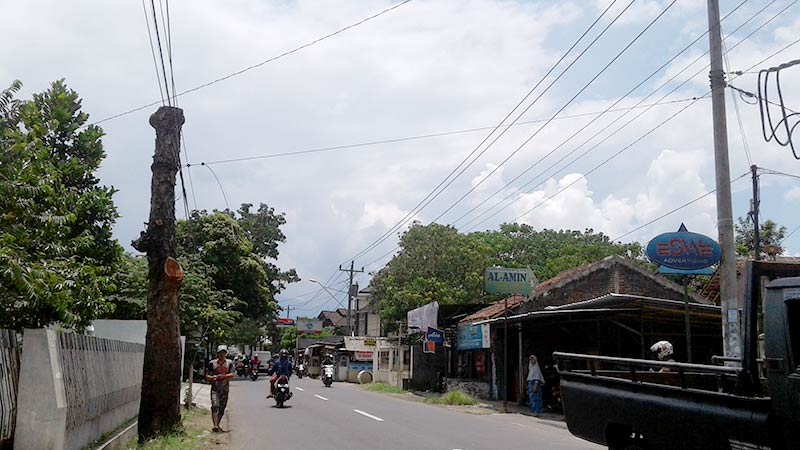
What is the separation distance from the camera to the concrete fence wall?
7.94 meters

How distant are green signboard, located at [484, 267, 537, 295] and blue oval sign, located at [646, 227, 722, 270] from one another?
12.2 metres

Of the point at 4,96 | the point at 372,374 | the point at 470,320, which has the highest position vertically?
the point at 4,96

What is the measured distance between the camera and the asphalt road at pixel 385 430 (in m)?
13.4

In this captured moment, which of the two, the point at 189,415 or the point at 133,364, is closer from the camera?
the point at 133,364

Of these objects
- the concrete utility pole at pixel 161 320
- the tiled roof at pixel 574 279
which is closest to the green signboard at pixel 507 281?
the tiled roof at pixel 574 279

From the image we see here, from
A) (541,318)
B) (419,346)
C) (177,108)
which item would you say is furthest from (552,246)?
(177,108)

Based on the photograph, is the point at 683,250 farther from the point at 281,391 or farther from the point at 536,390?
the point at 281,391

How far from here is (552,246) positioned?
55906mm

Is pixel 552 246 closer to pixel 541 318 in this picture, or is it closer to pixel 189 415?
pixel 541 318

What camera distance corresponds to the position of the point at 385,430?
1585 centimetres

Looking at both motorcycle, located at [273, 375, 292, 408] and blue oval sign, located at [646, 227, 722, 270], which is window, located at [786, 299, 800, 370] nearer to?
blue oval sign, located at [646, 227, 722, 270]

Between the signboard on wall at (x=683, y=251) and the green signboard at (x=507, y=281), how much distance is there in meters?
12.2

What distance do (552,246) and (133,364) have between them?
4347cm

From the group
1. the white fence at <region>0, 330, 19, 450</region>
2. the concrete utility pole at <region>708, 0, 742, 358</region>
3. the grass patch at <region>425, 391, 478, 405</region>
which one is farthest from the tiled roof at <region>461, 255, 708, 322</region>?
the white fence at <region>0, 330, 19, 450</region>
